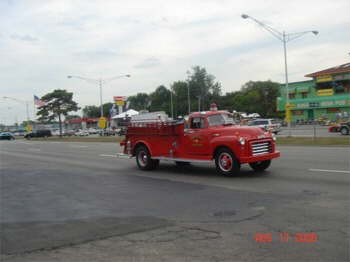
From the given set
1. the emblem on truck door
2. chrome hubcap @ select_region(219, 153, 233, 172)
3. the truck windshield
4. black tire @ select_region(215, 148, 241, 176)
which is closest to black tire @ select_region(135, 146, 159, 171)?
the emblem on truck door

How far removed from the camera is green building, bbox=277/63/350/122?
6419cm

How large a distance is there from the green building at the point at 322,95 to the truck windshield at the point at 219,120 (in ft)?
176

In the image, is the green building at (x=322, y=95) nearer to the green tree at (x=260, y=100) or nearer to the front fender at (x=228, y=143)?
the green tree at (x=260, y=100)

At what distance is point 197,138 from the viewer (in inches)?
468

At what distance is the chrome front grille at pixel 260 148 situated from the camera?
10.9 m

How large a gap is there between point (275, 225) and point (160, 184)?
511 cm

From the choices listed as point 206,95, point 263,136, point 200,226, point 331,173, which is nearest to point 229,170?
point 263,136

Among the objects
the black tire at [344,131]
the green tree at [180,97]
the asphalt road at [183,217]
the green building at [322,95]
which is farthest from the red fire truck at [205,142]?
the green tree at [180,97]

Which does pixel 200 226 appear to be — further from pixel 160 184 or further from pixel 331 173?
pixel 331 173

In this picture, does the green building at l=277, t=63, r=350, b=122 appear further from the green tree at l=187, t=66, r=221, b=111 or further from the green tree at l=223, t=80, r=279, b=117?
the green tree at l=187, t=66, r=221, b=111

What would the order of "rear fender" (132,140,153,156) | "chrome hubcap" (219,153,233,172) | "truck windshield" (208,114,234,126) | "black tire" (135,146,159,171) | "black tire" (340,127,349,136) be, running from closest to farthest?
"chrome hubcap" (219,153,233,172) → "truck windshield" (208,114,234,126) → "rear fender" (132,140,153,156) → "black tire" (135,146,159,171) → "black tire" (340,127,349,136)

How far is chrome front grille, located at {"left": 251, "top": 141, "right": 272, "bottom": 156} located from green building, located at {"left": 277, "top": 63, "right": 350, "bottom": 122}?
177ft

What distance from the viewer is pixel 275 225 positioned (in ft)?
19.9

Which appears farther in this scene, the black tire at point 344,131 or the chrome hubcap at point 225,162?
the black tire at point 344,131
